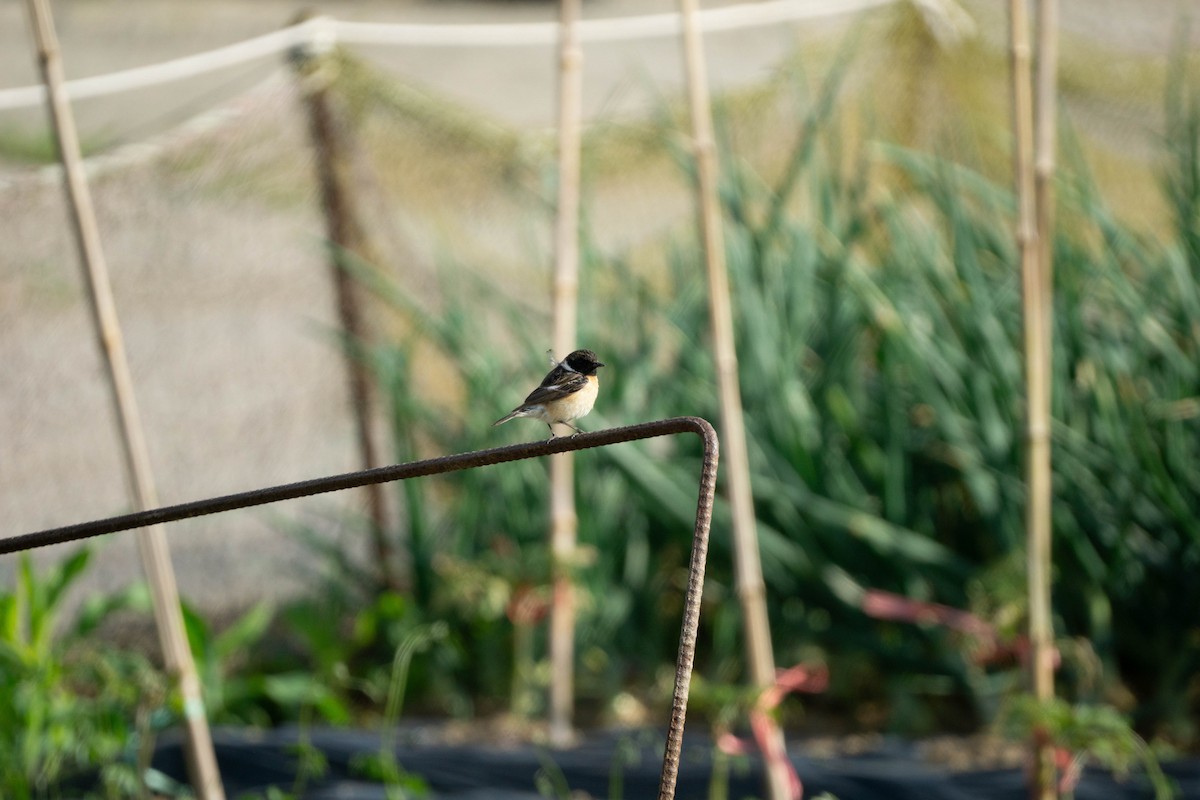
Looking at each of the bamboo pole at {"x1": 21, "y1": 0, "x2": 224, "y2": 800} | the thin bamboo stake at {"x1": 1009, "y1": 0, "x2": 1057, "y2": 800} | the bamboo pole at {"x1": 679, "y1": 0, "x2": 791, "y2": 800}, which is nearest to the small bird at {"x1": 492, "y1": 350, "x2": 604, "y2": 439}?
the bamboo pole at {"x1": 679, "y1": 0, "x2": 791, "y2": 800}

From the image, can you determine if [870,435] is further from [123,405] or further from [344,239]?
[123,405]

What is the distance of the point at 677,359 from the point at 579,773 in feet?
3.87

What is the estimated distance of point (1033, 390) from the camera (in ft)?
8.14

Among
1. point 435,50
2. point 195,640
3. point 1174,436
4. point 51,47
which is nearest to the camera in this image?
point 51,47

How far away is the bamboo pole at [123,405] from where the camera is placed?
241 cm

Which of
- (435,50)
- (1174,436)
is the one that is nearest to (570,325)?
(1174,436)

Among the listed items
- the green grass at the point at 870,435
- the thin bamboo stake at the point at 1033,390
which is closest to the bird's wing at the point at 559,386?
the thin bamboo stake at the point at 1033,390

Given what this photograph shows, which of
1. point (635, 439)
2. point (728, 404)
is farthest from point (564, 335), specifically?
point (635, 439)

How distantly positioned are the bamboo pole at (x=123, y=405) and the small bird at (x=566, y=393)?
909mm

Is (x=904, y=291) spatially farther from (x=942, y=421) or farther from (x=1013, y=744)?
(x=1013, y=744)

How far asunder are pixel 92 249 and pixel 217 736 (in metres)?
1.36

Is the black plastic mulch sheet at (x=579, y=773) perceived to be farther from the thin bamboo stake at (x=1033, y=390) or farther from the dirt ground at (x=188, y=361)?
the dirt ground at (x=188, y=361)

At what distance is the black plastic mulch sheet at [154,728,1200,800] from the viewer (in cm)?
292

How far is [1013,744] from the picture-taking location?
3203mm
